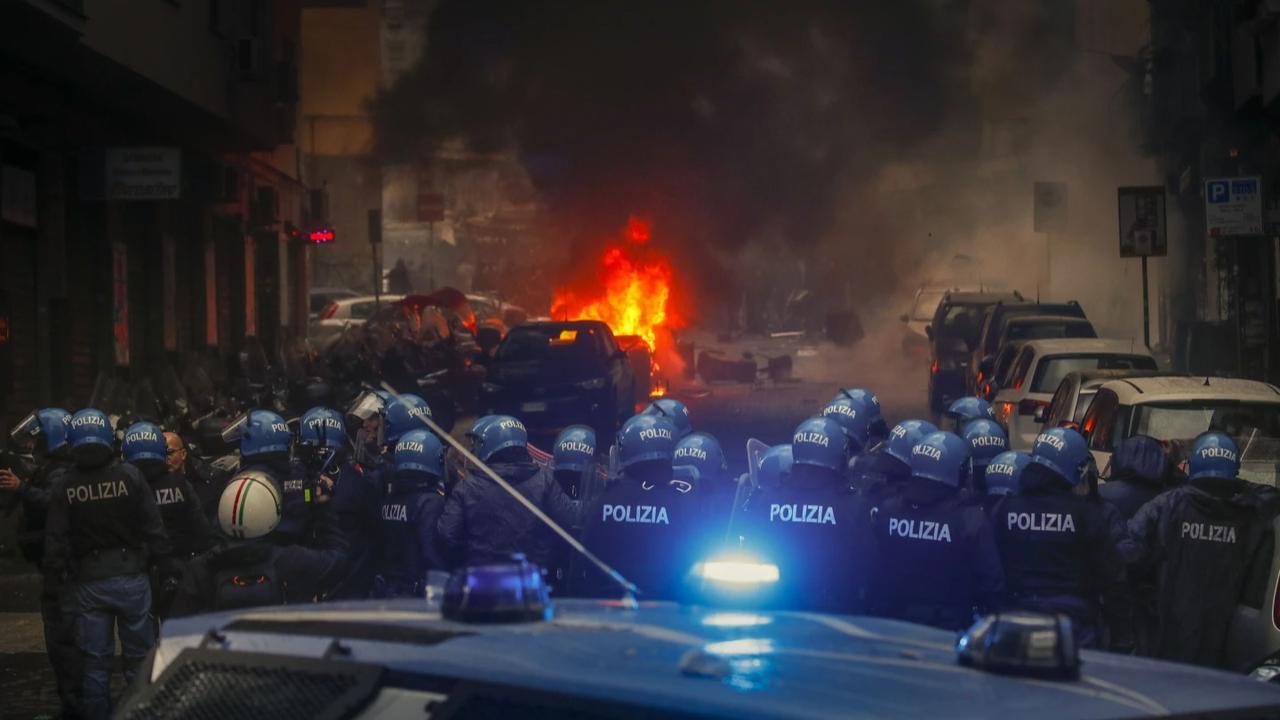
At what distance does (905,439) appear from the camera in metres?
7.23

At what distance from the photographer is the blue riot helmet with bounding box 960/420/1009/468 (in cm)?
867

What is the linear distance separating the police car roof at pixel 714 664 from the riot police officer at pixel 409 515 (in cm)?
390

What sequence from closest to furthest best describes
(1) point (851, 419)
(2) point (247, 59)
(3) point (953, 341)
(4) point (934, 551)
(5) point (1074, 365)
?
(4) point (934, 551)
(1) point (851, 419)
(5) point (1074, 365)
(2) point (247, 59)
(3) point (953, 341)

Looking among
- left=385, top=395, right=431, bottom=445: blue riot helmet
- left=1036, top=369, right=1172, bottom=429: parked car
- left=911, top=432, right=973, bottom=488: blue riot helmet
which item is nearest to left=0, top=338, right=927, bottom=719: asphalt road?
left=385, top=395, right=431, bottom=445: blue riot helmet

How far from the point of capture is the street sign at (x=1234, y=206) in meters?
17.0

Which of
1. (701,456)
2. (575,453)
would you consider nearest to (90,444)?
(575,453)

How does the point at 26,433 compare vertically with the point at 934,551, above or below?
above

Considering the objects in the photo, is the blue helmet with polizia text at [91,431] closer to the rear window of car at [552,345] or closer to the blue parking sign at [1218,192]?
the blue parking sign at [1218,192]

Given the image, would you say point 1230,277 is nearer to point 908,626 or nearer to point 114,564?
point 114,564

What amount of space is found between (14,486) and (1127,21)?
1525 inches

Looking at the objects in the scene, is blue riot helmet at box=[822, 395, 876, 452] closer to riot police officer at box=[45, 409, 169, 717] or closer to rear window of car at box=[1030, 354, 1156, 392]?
riot police officer at box=[45, 409, 169, 717]

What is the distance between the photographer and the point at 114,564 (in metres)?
7.20

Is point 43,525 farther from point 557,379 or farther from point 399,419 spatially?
point 557,379

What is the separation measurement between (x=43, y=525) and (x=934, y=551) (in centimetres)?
451
